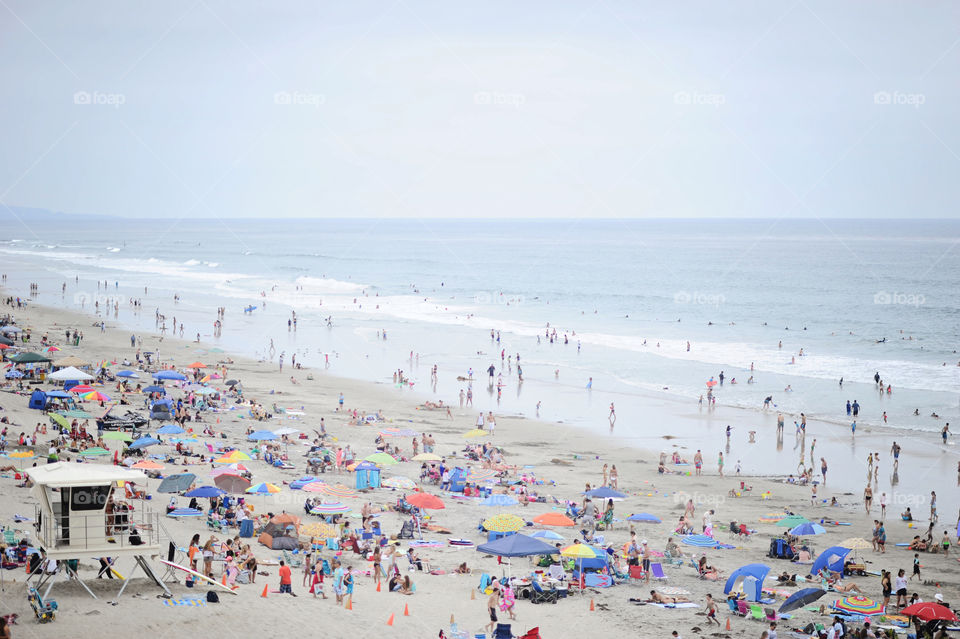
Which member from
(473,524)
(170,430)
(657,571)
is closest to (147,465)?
(170,430)

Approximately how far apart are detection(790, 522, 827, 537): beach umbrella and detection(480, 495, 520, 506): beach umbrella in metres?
7.49

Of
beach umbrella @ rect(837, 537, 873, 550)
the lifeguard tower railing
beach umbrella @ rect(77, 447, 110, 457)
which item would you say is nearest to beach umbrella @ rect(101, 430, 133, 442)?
beach umbrella @ rect(77, 447, 110, 457)

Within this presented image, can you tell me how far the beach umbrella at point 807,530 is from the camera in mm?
22219

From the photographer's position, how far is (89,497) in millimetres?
14391

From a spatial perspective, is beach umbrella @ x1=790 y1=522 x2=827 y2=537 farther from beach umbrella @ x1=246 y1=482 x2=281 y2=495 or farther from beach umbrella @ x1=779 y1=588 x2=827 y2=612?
beach umbrella @ x1=246 y1=482 x2=281 y2=495

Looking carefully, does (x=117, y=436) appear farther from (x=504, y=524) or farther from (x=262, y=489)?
(x=504, y=524)

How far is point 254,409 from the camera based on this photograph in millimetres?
35344

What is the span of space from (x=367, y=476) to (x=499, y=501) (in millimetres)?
4654

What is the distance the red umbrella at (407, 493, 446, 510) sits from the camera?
890 inches

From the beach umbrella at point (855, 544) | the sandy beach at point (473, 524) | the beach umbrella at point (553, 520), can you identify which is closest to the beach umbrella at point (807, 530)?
the sandy beach at point (473, 524)

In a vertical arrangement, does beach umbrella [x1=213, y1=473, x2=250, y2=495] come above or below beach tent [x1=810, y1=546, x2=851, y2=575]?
above

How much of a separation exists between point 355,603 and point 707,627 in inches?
277

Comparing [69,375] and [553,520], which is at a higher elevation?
[69,375]

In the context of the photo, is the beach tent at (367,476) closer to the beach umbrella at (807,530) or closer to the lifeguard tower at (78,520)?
the lifeguard tower at (78,520)
